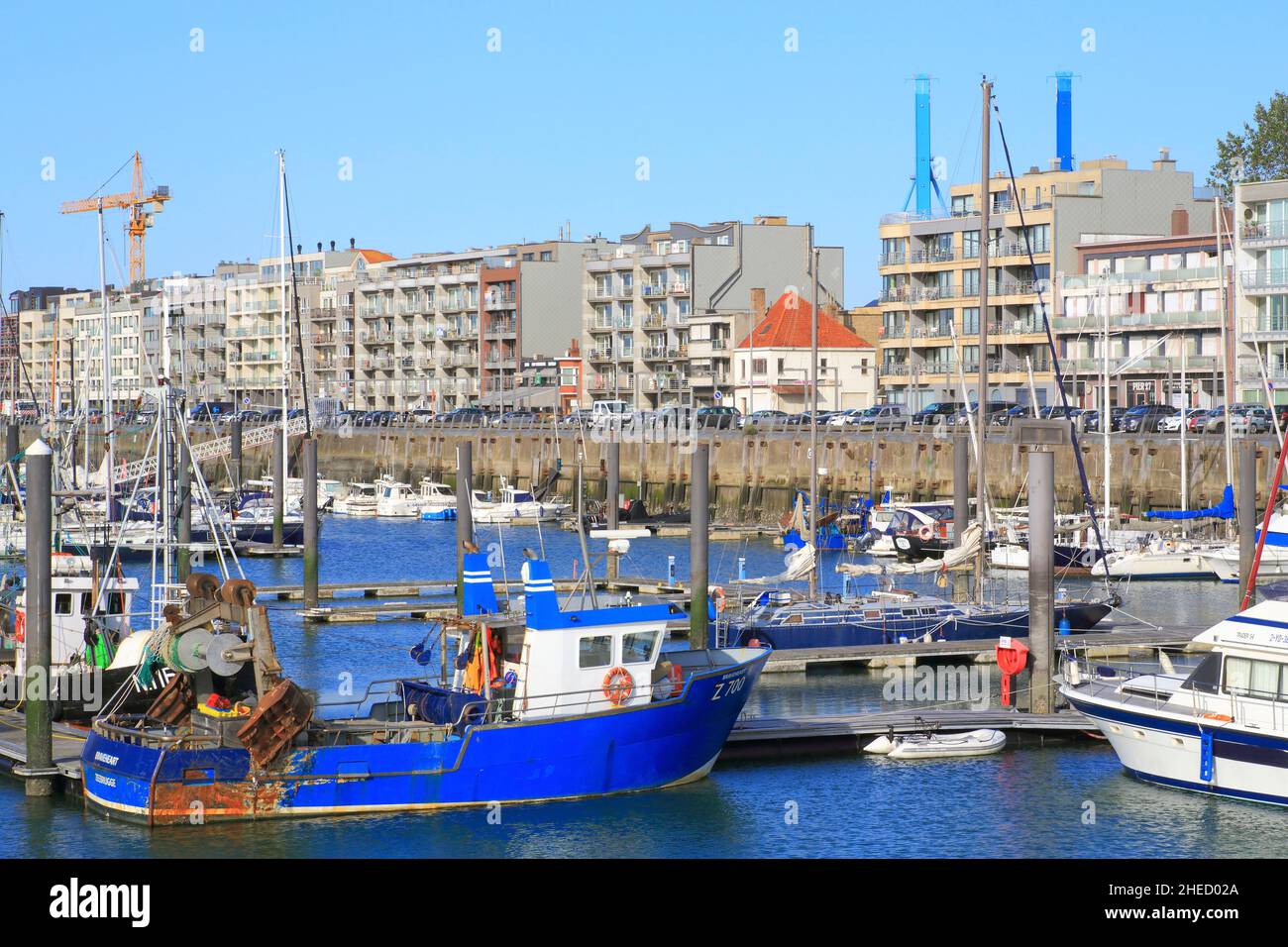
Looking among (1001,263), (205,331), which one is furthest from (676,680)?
(205,331)

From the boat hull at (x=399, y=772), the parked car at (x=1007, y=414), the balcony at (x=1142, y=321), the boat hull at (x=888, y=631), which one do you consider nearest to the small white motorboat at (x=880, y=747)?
the boat hull at (x=399, y=772)

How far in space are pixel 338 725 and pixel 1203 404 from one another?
69.0 m

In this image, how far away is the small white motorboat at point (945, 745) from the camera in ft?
101

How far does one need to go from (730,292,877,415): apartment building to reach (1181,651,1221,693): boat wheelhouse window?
83351 mm

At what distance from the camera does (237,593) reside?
28094 mm

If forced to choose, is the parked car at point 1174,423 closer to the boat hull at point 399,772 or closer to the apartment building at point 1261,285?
the apartment building at point 1261,285

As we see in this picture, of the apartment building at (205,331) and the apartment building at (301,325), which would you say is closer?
the apartment building at (301,325)

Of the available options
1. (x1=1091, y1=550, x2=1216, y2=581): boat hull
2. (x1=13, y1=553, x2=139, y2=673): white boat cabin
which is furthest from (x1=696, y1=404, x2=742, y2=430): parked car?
(x1=13, y1=553, x2=139, y2=673): white boat cabin

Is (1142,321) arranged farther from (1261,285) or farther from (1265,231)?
(1265,231)

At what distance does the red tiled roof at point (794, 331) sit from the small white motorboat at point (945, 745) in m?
80.7

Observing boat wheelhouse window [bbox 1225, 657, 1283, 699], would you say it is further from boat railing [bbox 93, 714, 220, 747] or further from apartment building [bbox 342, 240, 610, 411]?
apartment building [bbox 342, 240, 610, 411]

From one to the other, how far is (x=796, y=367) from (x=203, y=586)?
3401 inches

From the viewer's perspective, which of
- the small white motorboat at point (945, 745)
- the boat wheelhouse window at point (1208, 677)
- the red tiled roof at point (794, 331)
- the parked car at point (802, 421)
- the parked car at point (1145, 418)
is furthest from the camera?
the red tiled roof at point (794, 331)

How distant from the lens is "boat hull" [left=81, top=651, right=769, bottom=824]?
26203 millimetres
